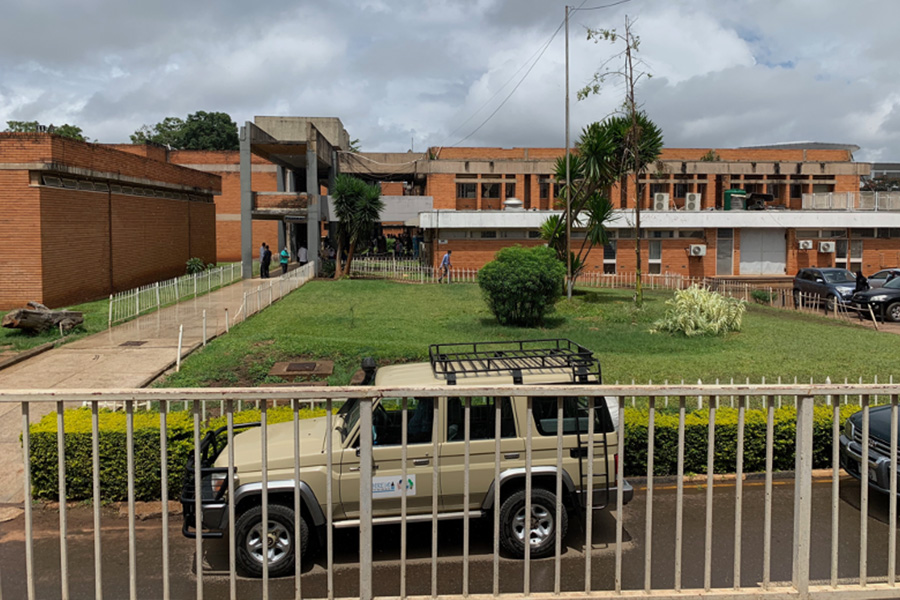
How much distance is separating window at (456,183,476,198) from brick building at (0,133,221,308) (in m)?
20.1

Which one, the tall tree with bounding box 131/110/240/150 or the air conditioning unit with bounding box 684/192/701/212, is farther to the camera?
the tall tree with bounding box 131/110/240/150

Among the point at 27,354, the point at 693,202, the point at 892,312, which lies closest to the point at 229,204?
the point at 693,202

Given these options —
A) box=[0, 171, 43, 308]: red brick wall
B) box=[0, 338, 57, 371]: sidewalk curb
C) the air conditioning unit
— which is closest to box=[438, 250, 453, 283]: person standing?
the air conditioning unit

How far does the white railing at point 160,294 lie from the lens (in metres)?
20.0

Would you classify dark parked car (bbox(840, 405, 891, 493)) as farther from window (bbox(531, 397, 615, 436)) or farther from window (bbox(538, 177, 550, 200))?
window (bbox(538, 177, 550, 200))

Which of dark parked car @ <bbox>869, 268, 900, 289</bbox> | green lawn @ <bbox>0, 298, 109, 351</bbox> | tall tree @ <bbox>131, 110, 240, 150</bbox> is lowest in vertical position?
green lawn @ <bbox>0, 298, 109, 351</bbox>

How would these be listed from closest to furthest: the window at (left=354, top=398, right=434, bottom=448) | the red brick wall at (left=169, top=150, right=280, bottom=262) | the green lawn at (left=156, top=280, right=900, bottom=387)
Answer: the window at (left=354, top=398, right=434, bottom=448), the green lawn at (left=156, top=280, right=900, bottom=387), the red brick wall at (left=169, top=150, right=280, bottom=262)

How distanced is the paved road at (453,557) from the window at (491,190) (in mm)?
42440

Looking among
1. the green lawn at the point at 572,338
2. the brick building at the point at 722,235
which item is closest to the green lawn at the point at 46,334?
the green lawn at the point at 572,338

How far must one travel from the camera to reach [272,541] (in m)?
5.79

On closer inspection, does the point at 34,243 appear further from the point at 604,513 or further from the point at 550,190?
the point at 550,190

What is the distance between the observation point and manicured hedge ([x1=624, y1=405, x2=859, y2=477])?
8.27 m

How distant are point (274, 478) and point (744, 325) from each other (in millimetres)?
16582

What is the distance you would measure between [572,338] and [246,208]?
2112 centimetres
